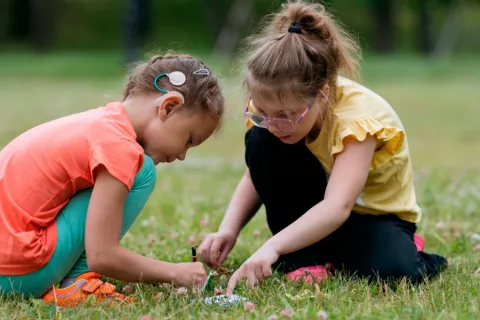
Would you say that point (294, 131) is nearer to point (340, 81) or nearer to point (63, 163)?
point (340, 81)

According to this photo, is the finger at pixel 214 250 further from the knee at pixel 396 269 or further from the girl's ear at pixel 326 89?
the girl's ear at pixel 326 89

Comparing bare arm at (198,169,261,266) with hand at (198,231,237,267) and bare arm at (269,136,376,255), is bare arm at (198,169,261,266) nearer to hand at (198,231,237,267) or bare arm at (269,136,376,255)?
hand at (198,231,237,267)

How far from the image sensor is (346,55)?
10.3 ft

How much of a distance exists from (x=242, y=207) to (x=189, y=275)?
748mm

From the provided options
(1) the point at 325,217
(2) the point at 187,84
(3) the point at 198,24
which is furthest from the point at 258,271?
(3) the point at 198,24

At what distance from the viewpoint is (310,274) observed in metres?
3.13

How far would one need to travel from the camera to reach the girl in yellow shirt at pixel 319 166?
2.96 m

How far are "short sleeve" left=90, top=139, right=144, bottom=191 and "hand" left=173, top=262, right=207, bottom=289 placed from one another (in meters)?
0.42

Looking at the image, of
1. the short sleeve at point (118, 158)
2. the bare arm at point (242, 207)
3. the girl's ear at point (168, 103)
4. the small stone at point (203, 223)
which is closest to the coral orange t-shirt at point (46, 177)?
the short sleeve at point (118, 158)

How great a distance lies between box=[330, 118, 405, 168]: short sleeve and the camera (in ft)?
9.88

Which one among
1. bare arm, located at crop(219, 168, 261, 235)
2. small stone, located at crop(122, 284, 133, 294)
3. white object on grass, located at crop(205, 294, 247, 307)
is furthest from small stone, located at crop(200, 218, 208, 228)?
white object on grass, located at crop(205, 294, 247, 307)

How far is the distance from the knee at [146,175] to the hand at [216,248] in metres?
0.58

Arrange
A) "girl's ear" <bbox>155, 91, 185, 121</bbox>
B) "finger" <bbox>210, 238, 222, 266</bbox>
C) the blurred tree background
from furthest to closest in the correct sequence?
the blurred tree background
"finger" <bbox>210, 238, 222, 266</bbox>
"girl's ear" <bbox>155, 91, 185, 121</bbox>

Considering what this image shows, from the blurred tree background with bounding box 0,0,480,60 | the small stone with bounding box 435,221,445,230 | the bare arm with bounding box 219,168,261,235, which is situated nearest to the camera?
the bare arm with bounding box 219,168,261,235
